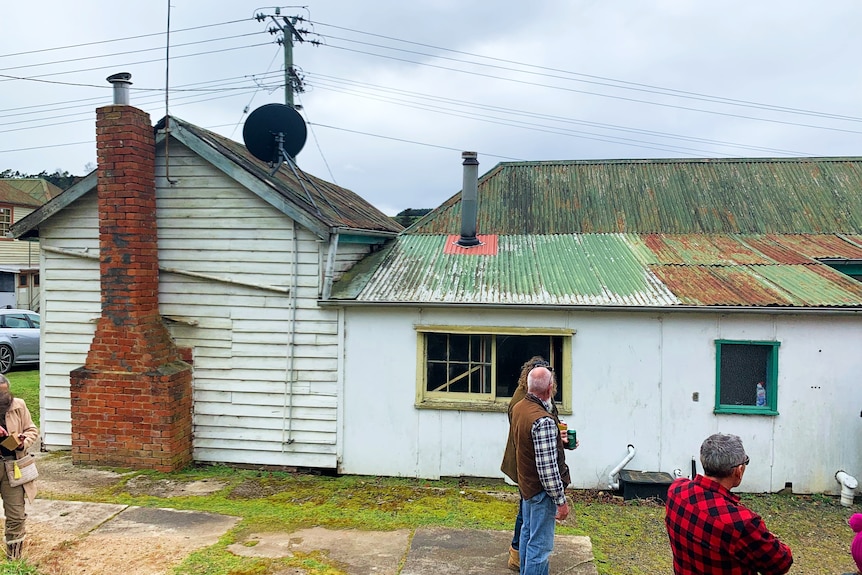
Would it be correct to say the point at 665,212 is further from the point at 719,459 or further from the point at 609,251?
the point at 719,459

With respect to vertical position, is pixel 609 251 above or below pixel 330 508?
above

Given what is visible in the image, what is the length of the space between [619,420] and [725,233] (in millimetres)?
5155

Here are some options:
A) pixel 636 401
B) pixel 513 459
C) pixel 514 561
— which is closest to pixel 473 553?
pixel 514 561

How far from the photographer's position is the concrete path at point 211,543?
452cm

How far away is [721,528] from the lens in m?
2.55

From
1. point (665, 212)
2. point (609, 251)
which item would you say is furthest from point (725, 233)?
point (609, 251)

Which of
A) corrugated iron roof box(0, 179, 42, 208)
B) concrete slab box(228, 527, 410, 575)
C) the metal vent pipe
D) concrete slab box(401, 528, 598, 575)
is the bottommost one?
concrete slab box(228, 527, 410, 575)

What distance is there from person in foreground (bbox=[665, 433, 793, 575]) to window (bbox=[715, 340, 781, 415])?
4.80 m

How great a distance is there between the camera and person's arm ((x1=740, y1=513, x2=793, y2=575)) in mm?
2504

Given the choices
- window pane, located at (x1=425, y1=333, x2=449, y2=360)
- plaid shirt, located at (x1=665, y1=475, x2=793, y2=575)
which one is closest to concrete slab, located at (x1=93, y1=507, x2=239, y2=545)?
window pane, located at (x1=425, y1=333, x2=449, y2=360)

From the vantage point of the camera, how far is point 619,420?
7.00 meters

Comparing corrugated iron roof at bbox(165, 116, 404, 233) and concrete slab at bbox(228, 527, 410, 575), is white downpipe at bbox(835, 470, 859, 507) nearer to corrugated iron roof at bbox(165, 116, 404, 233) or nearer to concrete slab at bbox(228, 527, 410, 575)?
concrete slab at bbox(228, 527, 410, 575)

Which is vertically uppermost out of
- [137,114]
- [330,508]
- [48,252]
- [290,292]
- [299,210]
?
[137,114]

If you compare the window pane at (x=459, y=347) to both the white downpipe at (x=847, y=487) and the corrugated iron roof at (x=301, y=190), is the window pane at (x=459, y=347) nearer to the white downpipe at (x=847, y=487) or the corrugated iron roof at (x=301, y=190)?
the corrugated iron roof at (x=301, y=190)
